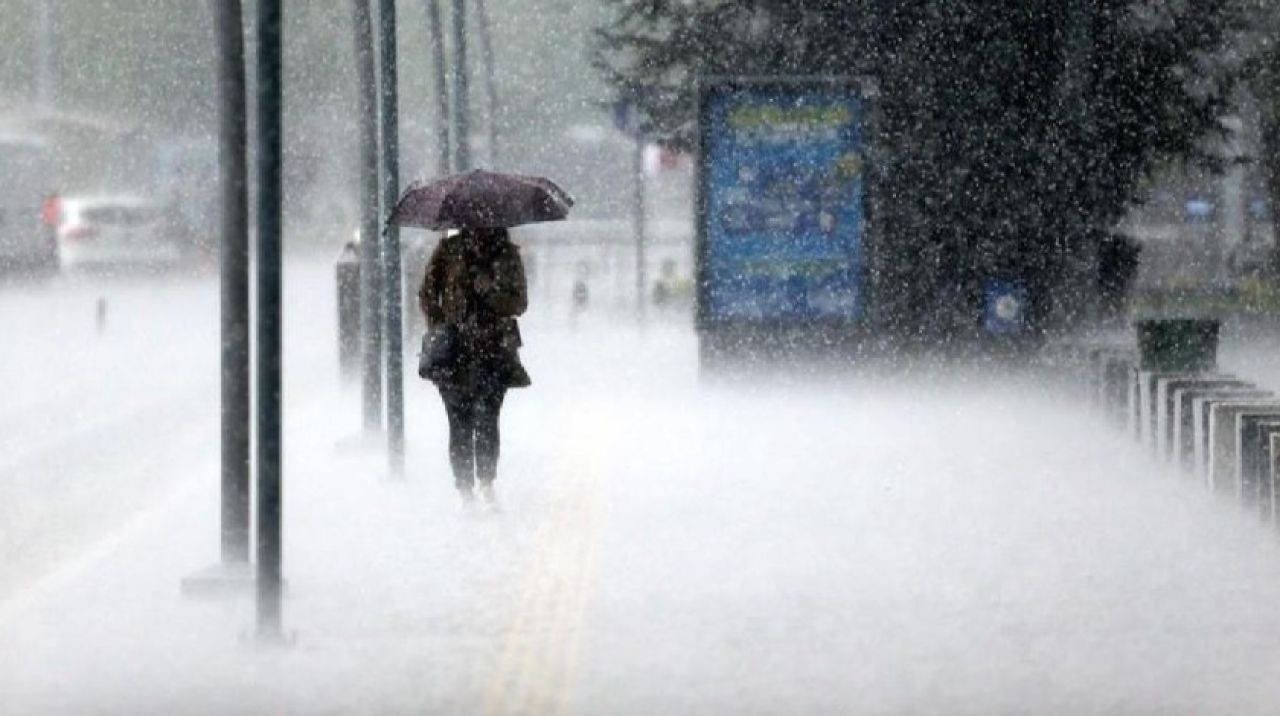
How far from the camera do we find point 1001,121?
89.5ft

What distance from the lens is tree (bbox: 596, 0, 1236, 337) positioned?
2709cm

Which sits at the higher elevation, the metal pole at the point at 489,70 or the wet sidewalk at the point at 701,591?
the metal pole at the point at 489,70

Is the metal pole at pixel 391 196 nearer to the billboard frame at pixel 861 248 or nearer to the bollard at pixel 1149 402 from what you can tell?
the bollard at pixel 1149 402

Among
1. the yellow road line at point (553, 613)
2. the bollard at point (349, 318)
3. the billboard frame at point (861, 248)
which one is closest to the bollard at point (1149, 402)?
the yellow road line at point (553, 613)

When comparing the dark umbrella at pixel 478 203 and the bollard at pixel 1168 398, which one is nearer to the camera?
the dark umbrella at pixel 478 203

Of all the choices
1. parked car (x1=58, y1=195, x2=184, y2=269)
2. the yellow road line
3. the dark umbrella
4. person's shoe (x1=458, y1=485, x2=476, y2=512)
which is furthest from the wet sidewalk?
parked car (x1=58, y1=195, x2=184, y2=269)

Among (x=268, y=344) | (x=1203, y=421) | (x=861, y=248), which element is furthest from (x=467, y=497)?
(x=861, y=248)

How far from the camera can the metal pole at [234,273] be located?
12367 millimetres

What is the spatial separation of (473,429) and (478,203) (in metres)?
1.23

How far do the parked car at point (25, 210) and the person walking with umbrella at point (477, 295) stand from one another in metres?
32.4

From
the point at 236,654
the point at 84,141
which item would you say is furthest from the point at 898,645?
the point at 84,141

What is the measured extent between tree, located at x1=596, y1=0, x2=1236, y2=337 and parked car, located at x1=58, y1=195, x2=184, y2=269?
2488 centimetres

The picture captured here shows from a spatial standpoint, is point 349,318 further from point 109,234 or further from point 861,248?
point 109,234

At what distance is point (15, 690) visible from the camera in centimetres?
1002
